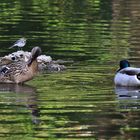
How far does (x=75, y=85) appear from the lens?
17594mm

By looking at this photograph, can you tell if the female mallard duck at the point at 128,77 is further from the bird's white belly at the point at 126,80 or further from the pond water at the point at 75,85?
the pond water at the point at 75,85

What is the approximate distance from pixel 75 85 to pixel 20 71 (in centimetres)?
173

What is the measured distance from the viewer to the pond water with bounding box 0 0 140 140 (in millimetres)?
13664

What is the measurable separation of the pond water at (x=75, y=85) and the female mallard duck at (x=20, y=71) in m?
0.20

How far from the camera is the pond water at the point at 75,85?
13.7 meters

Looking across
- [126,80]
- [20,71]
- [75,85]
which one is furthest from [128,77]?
[20,71]

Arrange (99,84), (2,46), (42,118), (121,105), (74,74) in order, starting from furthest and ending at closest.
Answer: (2,46) < (74,74) < (99,84) < (121,105) < (42,118)

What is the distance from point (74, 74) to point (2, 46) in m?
5.38

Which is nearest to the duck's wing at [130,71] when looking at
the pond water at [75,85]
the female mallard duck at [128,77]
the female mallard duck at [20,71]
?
the female mallard duck at [128,77]

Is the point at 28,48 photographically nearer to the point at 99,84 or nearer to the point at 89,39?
the point at 89,39

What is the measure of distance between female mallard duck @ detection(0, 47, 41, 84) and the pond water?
198mm

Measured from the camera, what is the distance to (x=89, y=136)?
13.1 m

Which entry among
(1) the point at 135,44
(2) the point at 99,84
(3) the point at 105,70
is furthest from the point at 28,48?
(2) the point at 99,84

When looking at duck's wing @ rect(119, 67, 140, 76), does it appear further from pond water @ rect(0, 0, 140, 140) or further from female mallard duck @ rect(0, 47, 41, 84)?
female mallard duck @ rect(0, 47, 41, 84)
